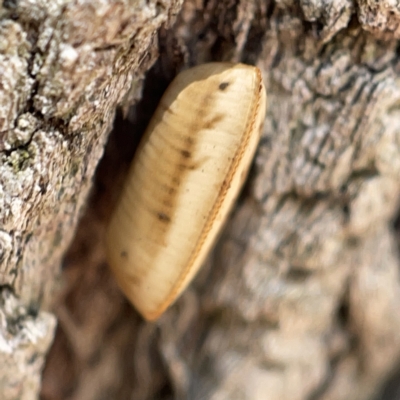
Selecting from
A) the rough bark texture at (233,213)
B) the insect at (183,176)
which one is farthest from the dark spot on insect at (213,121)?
the rough bark texture at (233,213)

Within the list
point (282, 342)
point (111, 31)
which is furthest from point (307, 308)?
point (111, 31)

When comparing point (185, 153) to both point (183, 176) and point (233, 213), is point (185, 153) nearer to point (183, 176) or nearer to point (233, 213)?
point (183, 176)

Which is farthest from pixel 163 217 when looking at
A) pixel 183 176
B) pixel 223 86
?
pixel 223 86

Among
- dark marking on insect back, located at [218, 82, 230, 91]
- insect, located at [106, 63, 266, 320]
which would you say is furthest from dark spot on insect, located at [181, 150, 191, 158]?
dark marking on insect back, located at [218, 82, 230, 91]

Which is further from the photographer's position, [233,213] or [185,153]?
[233,213]

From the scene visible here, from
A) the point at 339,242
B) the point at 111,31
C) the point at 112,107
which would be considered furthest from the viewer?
the point at 339,242

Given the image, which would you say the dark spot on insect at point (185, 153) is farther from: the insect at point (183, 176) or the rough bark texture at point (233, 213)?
the rough bark texture at point (233, 213)

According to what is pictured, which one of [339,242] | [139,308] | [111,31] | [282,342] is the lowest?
[282,342]

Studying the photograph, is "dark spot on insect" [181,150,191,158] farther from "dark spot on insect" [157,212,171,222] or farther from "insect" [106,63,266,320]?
"dark spot on insect" [157,212,171,222]

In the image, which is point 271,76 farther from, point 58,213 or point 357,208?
point 58,213
